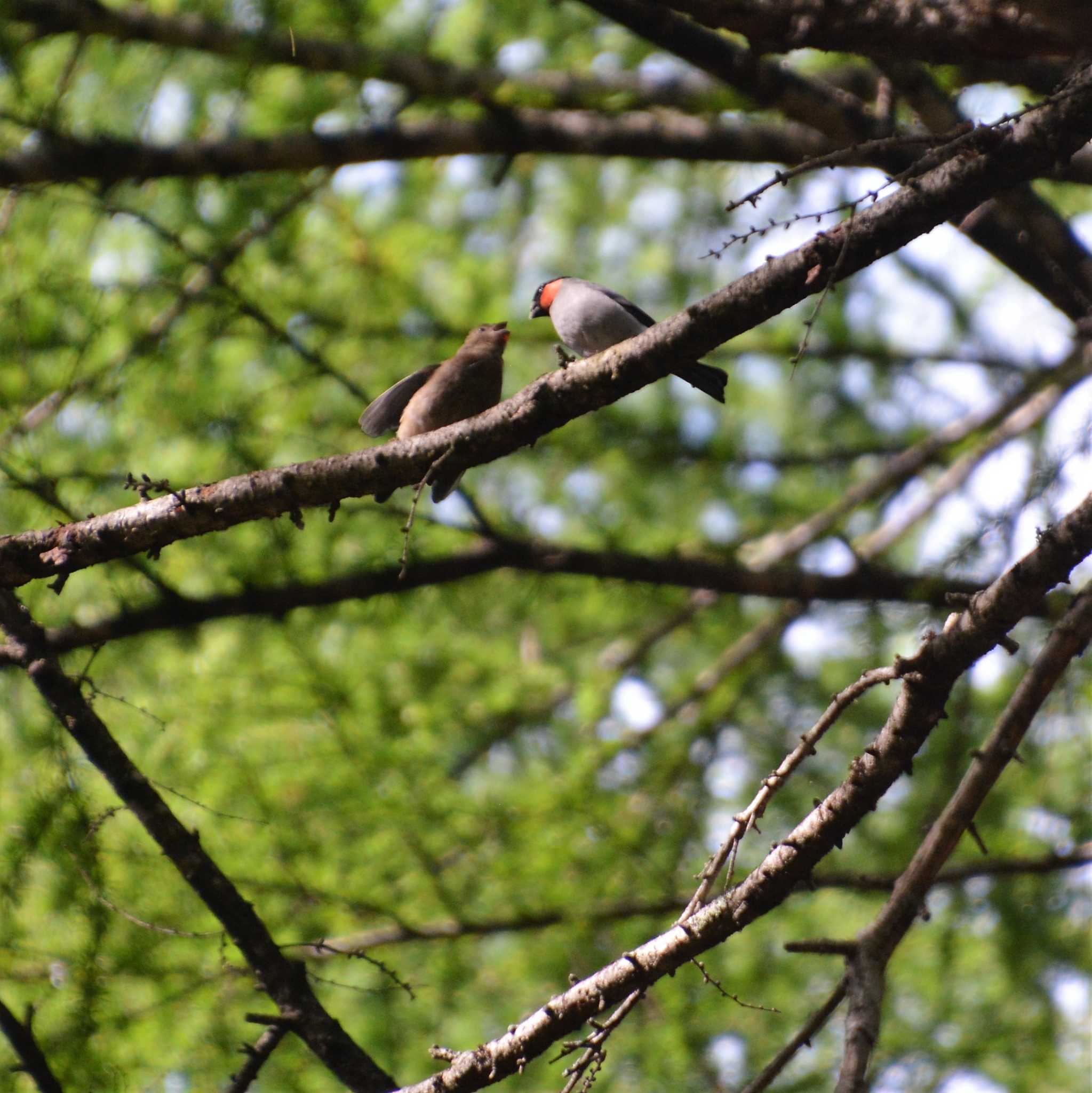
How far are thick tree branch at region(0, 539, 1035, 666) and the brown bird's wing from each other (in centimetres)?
53

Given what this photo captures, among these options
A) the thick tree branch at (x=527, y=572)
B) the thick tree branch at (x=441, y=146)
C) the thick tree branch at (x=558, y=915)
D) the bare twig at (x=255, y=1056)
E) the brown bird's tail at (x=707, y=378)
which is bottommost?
the bare twig at (x=255, y=1056)

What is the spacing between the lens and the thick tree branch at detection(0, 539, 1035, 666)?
3.92 meters

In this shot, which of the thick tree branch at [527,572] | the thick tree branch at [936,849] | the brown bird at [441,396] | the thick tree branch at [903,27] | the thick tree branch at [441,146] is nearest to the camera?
the thick tree branch at [936,849]

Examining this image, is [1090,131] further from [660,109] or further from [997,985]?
[997,985]

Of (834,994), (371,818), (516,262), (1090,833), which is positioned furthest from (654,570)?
(516,262)

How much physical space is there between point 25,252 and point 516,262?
129 inches

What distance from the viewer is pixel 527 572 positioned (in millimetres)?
4371

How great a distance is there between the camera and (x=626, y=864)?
13.7ft

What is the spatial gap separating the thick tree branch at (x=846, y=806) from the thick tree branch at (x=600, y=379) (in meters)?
0.61

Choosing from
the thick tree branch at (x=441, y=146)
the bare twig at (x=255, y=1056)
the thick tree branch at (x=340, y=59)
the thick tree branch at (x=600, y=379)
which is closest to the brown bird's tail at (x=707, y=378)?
the thick tree branch at (x=600, y=379)

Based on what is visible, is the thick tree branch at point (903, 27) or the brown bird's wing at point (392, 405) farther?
the brown bird's wing at point (392, 405)

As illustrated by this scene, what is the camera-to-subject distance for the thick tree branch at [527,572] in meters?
3.92

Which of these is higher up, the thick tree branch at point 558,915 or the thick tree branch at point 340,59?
the thick tree branch at point 340,59

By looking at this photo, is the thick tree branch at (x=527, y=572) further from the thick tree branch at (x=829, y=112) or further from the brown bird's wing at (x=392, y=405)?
the thick tree branch at (x=829, y=112)
